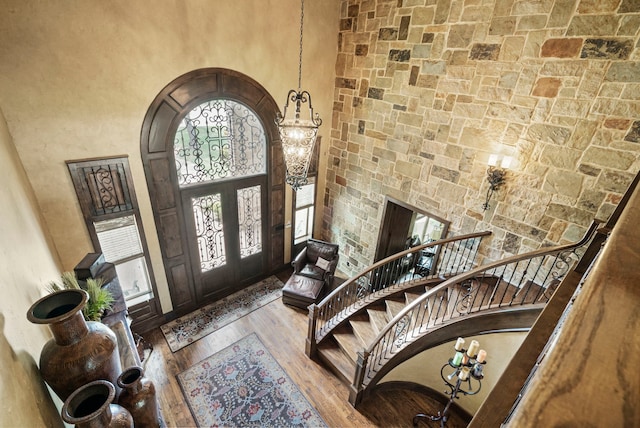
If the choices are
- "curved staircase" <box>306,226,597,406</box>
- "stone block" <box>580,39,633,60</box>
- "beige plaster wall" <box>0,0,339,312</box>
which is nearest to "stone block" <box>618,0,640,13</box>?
"stone block" <box>580,39,633,60</box>

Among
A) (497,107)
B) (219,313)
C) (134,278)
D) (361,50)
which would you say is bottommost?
(219,313)

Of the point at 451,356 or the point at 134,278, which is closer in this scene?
the point at 451,356

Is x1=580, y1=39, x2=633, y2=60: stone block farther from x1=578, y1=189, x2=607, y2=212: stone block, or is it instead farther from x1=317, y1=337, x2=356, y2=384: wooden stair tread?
x1=317, y1=337, x2=356, y2=384: wooden stair tread

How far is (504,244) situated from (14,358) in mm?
4536

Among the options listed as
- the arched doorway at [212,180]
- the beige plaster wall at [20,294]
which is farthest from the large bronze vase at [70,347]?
the arched doorway at [212,180]

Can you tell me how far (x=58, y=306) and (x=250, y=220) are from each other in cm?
354

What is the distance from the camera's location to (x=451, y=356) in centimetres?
388

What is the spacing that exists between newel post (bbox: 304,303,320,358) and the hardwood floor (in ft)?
0.38

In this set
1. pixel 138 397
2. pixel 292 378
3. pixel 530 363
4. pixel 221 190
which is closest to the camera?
pixel 530 363

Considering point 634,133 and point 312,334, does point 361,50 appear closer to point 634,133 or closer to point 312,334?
point 634,133

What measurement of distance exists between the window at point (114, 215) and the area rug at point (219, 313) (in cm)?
88

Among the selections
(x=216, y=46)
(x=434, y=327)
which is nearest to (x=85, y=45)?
(x=216, y=46)

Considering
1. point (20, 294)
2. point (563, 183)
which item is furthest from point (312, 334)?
point (563, 183)

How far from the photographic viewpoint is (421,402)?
13.4ft
